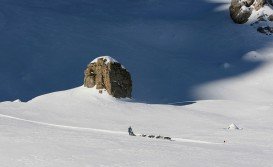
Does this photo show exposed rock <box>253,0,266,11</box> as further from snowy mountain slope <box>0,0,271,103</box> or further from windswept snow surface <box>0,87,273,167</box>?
windswept snow surface <box>0,87,273,167</box>

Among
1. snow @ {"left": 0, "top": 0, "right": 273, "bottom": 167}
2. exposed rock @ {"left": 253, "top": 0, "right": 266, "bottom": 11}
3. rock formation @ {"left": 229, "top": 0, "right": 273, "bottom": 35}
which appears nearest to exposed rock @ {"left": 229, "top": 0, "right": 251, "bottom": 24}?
rock formation @ {"left": 229, "top": 0, "right": 273, "bottom": 35}

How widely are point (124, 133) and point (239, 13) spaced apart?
4143 centimetres

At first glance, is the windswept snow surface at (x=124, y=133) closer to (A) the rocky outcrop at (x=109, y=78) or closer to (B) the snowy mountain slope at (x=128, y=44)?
(A) the rocky outcrop at (x=109, y=78)

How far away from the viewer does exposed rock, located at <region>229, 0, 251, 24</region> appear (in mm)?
62719

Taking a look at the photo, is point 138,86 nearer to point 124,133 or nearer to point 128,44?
point 128,44

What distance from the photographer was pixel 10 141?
59.1ft

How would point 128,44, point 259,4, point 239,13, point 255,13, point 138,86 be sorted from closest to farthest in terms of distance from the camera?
1. point 138,86
2. point 128,44
3. point 239,13
4. point 255,13
5. point 259,4

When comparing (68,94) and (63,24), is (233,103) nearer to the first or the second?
(68,94)

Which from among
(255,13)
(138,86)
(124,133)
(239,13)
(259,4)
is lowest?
(124,133)

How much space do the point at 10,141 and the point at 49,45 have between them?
37.7m

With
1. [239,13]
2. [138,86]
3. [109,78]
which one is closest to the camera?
[109,78]

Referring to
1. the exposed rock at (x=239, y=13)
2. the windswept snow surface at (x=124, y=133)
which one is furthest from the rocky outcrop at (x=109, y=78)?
the exposed rock at (x=239, y=13)

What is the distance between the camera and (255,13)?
Answer: 6322 cm

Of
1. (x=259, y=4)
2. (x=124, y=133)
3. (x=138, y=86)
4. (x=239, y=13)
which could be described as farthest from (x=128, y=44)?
(x=124, y=133)
